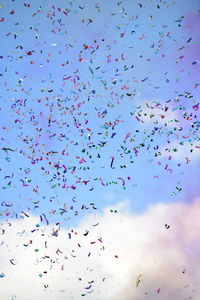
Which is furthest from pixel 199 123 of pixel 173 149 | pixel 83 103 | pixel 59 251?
pixel 59 251

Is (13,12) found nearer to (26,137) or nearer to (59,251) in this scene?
(26,137)

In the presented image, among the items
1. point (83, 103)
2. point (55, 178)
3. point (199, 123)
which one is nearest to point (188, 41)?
point (199, 123)

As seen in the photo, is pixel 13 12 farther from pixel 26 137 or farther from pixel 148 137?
pixel 148 137

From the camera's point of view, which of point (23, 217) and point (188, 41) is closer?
point (23, 217)

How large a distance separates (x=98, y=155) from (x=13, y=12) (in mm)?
3921

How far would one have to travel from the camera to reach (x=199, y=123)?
11.3 meters

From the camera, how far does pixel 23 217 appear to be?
10.9m

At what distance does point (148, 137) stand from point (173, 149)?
64 centimetres

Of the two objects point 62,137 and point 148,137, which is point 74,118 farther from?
point 148,137

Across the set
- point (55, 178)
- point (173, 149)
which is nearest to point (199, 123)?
point (173, 149)

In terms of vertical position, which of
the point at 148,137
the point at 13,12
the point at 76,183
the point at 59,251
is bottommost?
the point at 59,251

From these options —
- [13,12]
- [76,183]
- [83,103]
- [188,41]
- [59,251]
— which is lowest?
[59,251]

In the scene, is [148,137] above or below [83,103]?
below

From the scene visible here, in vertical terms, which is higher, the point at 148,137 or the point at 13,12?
the point at 13,12
